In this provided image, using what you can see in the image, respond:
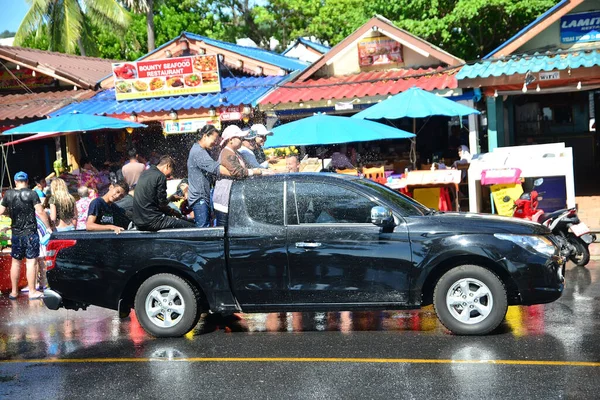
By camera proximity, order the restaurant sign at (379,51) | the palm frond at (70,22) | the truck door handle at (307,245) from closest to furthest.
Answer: the truck door handle at (307,245) < the restaurant sign at (379,51) < the palm frond at (70,22)

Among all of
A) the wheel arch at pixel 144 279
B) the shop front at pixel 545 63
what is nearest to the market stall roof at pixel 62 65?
the shop front at pixel 545 63

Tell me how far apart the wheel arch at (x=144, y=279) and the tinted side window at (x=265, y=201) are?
0.96m

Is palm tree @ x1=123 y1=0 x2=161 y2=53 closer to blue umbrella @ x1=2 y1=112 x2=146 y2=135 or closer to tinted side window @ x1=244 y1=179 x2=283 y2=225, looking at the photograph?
blue umbrella @ x1=2 y1=112 x2=146 y2=135

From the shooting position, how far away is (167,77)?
20688mm

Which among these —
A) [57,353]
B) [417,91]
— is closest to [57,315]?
[57,353]

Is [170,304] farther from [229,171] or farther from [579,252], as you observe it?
[579,252]

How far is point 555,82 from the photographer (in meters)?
→ 15.8

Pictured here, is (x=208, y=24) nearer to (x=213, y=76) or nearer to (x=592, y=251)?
(x=213, y=76)

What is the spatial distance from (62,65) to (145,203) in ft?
56.1

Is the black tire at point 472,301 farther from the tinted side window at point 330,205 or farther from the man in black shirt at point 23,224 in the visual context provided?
the man in black shirt at point 23,224

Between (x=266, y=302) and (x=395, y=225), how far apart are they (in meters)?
1.54

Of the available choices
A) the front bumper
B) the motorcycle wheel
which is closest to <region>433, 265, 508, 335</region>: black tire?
the front bumper

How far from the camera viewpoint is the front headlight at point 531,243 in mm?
7469

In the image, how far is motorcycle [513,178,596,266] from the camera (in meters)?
11.4
